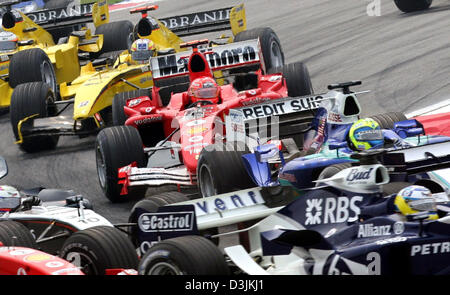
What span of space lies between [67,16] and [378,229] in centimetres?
1659

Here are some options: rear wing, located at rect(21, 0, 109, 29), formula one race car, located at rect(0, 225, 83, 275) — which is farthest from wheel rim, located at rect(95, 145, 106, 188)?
rear wing, located at rect(21, 0, 109, 29)

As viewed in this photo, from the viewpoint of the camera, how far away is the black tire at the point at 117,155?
45.7 ft

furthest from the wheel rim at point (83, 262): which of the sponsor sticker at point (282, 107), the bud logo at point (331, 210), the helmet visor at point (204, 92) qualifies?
the helmet visor at point (204, 92)

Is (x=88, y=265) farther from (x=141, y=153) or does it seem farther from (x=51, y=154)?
(x=51, y=154)

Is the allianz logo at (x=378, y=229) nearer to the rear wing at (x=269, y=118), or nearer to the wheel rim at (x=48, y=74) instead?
the rear wing at (x=269, y=118)

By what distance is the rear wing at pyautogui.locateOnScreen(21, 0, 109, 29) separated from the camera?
2352 cm

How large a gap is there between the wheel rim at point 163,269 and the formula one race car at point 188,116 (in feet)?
13.3

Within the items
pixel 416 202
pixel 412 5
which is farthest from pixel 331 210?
pixel 412 5

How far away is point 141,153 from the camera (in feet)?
46.1

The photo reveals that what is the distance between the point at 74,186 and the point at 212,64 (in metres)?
3.13

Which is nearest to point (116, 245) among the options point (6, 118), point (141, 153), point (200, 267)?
point (200, 267)

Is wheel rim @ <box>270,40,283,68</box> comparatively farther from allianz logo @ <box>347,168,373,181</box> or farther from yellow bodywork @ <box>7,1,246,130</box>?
allianz logo @ <box>347,168,373,181</box>

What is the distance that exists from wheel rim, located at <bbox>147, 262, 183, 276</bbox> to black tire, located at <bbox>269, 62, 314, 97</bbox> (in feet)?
28.8

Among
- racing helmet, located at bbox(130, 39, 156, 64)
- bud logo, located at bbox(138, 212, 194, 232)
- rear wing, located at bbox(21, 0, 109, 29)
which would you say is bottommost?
bud logo, located at bbox(138, 212, 194, 232)
